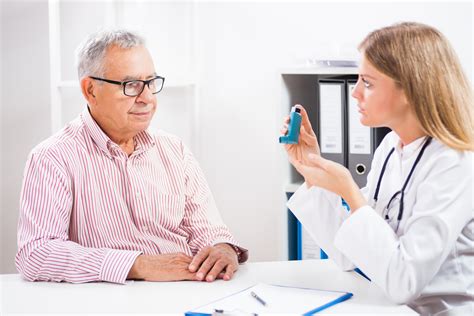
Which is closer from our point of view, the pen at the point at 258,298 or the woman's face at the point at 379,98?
the pen at the point at 258,298

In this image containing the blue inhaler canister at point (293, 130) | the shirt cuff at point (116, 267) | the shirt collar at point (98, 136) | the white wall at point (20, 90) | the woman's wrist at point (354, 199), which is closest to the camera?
the woman's wrist at point (354, 199)

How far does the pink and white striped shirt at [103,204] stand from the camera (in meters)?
1.91

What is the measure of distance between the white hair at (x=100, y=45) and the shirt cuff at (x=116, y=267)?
62 cm

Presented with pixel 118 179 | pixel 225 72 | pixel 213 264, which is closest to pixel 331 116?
pixel 225 72

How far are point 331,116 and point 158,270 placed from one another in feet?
3.77

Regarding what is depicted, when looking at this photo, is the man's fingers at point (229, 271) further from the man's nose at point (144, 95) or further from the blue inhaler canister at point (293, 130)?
the man's nose at point (144, 95)

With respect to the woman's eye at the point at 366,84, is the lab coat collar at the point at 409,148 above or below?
below

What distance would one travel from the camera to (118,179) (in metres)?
2.18

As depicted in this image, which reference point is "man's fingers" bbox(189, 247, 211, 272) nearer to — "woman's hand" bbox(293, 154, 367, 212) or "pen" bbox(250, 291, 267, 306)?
"pen" bbox(250, 291, 267, 306)

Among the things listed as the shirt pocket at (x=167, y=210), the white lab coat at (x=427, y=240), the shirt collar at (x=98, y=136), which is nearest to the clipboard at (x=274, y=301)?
the white lab coat at (x=427, y=240)

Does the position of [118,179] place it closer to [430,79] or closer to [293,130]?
[293,130]

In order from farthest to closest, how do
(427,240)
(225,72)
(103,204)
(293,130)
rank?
(225,72) → (103,204) → (293,130) → (427,240)

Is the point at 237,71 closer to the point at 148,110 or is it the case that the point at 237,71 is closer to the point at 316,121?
the point at 316,121

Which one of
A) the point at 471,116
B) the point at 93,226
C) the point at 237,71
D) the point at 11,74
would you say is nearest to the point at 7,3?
the point at 11,74
